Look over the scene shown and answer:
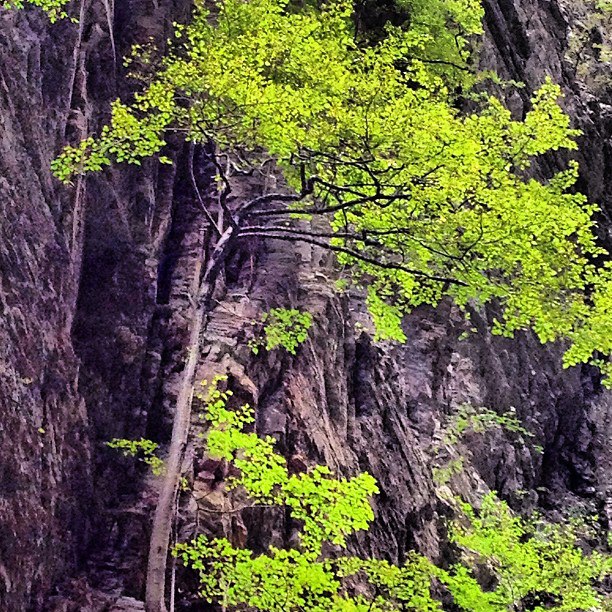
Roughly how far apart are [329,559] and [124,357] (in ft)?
14.5

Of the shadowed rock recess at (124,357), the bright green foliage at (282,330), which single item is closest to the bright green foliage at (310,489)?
the shadowed rock recess at (124,357)

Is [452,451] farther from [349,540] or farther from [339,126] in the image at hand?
[339,126]

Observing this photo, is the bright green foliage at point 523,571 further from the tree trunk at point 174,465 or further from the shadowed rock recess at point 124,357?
the tree trunk at point 174,465

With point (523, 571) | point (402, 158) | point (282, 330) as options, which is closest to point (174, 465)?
point (282, 330)

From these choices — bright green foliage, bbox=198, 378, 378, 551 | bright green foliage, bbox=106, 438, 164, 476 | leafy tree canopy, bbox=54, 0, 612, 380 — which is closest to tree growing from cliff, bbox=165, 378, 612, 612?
bright green foliage, bbox=198, 378, 378, 551

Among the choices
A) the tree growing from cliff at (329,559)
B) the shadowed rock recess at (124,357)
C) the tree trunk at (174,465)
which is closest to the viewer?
the tree trunk at (174,465)

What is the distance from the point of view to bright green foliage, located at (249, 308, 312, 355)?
11344 mm

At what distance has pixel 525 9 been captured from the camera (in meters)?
23.7

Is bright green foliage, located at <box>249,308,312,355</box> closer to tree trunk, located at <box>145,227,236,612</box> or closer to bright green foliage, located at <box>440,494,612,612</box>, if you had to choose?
tree trunk, located at <box>145,227,236,612</box>

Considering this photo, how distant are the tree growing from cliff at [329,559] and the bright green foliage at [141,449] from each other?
0.76 meters

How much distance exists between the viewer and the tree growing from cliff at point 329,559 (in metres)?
8.44

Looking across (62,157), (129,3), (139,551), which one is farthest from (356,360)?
(129,3)

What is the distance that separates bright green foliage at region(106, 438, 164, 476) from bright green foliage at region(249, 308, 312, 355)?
239cm

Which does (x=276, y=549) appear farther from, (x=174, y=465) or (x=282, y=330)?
(x=282, y=330)
